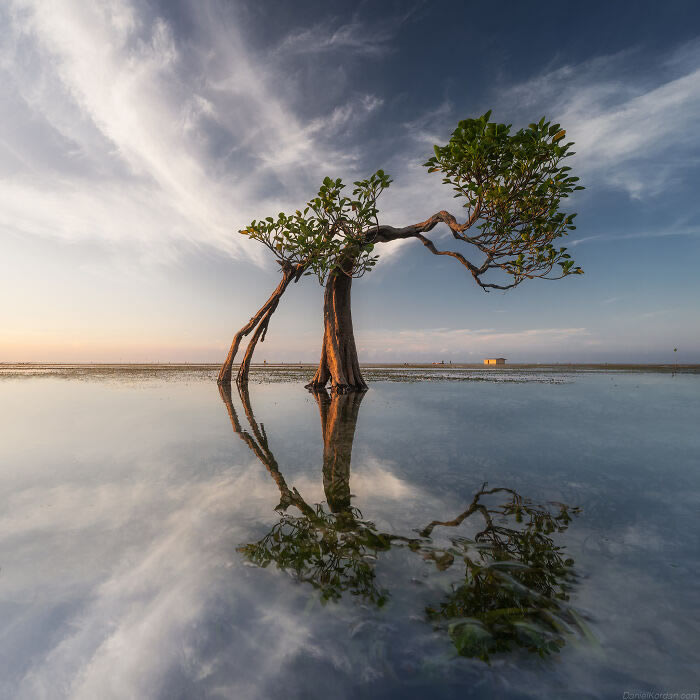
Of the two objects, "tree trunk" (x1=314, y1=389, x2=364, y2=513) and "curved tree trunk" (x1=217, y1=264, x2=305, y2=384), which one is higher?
"curved tree trunk" (x1=217, y1=264, x2=305, y2=384)

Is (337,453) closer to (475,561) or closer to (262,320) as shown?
(475,561)

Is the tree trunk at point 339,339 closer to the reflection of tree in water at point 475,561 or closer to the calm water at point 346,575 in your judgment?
the calm water at point 346,575

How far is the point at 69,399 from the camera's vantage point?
14602 millimetres

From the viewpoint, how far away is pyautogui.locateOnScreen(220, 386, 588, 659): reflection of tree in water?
2.01 meters

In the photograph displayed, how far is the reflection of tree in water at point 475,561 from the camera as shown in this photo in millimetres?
2006

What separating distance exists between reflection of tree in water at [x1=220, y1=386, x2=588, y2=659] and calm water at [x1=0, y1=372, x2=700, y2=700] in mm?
17

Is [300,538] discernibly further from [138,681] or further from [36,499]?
[36,499]

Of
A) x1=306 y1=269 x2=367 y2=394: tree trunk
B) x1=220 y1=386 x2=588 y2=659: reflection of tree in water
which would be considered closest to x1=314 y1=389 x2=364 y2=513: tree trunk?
x1=220 y1=386 x2=588 y2=659: reflection of tree in water

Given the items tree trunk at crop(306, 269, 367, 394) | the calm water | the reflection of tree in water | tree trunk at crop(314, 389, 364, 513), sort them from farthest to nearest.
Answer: tree trunk at crop(306, 269, 367, 394) → tree trunk at crop(314, 389, 364, 513) → the reflection of tree in water → the calm water

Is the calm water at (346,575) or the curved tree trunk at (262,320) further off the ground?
the curved tree trunk at (262,320)

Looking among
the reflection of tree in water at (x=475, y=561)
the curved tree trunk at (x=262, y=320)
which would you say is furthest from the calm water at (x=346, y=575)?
the curved tree trunk at (x=262, y=320)

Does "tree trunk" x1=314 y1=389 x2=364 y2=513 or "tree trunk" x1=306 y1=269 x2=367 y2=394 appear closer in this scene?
"tree trunk" x1=314 y1=389 x2=364 y2=513

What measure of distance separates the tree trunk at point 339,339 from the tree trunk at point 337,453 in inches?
290

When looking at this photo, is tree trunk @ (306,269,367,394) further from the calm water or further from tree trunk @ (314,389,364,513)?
the calm water
